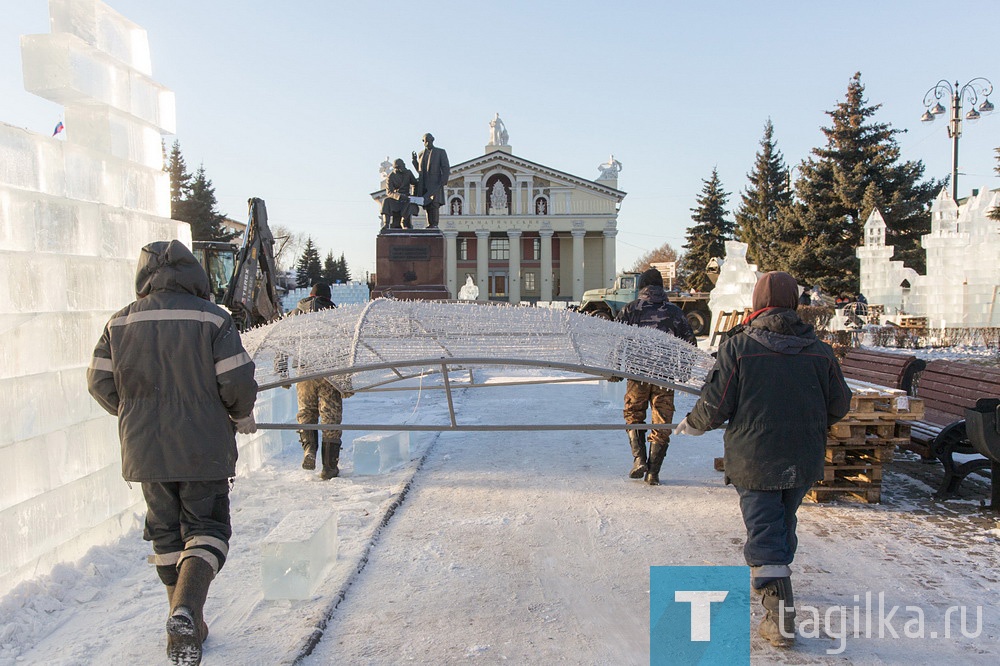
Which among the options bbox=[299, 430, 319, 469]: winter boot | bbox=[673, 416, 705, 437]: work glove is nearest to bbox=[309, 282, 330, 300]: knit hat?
bbox=[299, 430, 319, 469]: winter boot

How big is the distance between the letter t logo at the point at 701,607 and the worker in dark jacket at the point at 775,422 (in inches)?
10.0

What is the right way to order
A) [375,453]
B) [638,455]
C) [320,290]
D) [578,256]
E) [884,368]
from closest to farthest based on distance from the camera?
[638,455] → [375,453] → [320,290] → [884,368] → [578,256]

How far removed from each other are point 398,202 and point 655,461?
1283 cm

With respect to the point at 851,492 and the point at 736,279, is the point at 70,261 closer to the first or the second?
the point at 851,492

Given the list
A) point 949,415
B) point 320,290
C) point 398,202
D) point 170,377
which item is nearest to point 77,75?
point 170,377

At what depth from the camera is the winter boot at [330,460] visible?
5.84 meters

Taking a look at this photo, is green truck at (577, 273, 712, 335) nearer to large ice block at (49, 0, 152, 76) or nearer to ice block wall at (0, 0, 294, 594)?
large ice block at (49, 0, 152, 76)

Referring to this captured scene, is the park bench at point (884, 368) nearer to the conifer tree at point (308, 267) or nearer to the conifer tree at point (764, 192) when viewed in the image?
the conifer tree at point (764, 192)

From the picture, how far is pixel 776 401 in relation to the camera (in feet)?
9.98

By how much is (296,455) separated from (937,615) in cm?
554

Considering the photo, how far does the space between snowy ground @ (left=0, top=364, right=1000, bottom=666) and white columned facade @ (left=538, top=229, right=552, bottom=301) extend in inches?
2084

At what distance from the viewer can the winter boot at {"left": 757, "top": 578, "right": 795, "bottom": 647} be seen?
3.00 metres

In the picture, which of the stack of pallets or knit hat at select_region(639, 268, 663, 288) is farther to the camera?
knit hat at select_region(639, 268, 663, 288)

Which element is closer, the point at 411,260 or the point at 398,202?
the point at 411,260
